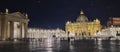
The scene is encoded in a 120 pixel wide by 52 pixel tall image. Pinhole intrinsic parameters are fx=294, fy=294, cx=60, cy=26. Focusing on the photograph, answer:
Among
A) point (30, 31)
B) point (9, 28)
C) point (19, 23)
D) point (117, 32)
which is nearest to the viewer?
point (9, 28)

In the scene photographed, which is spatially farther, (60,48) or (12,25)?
(12,25)

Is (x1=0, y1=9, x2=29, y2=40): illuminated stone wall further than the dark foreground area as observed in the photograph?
Yes

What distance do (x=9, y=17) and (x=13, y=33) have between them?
8.24 m

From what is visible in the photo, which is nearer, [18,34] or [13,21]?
[13,21]

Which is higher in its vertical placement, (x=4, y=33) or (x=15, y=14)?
(x=15, y=14)

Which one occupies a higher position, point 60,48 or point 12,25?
point 12,25

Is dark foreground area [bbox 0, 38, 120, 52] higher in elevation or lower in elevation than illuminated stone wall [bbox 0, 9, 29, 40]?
lower

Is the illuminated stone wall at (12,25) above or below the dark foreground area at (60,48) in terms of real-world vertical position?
above

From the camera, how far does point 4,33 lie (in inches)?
4407

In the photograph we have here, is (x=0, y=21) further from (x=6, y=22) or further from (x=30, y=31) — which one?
(x=30, y=31)

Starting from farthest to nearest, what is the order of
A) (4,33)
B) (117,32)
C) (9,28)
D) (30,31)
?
(117,32)
(30,31)
(9,28)
(4,33)

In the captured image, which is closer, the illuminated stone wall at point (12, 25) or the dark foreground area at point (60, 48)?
the dark foreground area at point (60, 48)

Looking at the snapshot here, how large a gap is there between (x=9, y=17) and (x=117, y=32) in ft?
327

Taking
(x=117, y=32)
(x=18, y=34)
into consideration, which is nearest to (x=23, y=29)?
(x=18, y=34)
